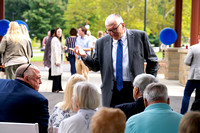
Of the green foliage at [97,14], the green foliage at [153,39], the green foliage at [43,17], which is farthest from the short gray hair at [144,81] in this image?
the green foliage at [43,17]

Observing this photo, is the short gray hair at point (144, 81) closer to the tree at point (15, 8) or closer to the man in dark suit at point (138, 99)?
the man in dark suit at point (138, 99)

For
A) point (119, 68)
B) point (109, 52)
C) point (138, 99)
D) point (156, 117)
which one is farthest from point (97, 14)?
point (156, 117)

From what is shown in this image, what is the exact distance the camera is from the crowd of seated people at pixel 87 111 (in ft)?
8.22

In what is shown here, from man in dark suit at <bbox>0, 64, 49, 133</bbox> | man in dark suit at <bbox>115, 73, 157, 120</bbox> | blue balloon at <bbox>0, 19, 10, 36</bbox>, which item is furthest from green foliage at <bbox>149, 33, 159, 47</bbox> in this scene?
man in dark suit at <bbox>0, 64, 49, 133</bbox>

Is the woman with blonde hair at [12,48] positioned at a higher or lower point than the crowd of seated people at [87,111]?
higher

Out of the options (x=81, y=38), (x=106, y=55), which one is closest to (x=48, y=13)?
(x=81, y=38)

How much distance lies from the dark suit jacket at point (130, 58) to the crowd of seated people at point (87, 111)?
781mm

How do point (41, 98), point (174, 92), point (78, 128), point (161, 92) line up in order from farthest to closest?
point (174, 92), point (41, 98), point (161, 92), point (78, 128)

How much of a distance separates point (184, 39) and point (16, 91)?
59236 millimetres

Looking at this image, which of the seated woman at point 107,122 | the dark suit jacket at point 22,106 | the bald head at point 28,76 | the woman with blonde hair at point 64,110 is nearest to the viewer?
the seated woman at point 107,122

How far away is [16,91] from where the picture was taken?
4125mm

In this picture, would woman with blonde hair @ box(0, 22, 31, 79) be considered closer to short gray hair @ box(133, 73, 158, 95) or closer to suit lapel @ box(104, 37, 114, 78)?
suit lapel @ box(104, 37, 114, 78)

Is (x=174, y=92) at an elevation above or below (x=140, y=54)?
below

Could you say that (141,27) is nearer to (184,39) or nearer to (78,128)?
(184,39)
